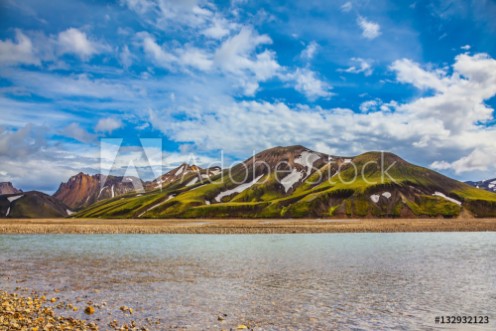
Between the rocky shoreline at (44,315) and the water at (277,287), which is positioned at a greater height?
the rocky shoreline at (44,315)

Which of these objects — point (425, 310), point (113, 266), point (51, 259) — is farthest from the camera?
point (51, 259)

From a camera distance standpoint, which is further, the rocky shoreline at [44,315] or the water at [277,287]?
the water at [277,287]

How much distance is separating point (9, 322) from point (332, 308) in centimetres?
1634

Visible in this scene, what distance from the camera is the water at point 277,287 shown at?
20.5 metres

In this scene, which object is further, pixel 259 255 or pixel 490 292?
pixel 259 255

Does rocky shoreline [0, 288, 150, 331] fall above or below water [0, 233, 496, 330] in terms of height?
above

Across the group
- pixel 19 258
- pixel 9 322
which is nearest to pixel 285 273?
pixel 9 322

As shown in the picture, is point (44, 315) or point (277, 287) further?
point (277, 287)

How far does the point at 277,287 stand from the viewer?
29266 millimetres

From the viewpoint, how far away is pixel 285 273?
118 ft

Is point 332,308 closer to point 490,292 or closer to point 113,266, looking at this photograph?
point 490,292

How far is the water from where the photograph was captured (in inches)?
809

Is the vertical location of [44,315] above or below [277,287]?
above

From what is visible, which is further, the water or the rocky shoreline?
the water
